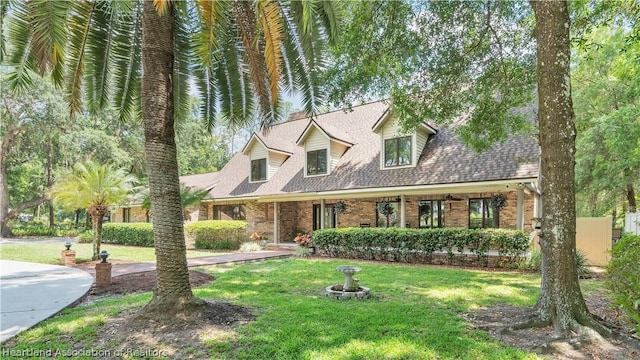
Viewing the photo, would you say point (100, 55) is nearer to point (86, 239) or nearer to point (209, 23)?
point (209, 23)

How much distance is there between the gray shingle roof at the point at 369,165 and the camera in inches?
499

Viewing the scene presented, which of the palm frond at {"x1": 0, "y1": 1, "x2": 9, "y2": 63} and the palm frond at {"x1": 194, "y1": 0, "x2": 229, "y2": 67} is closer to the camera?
the palm frond at {"x1": 194, "y1": 0, "x2": 229, "y2": 67}

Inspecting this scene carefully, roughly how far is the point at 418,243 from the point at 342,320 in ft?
25.9

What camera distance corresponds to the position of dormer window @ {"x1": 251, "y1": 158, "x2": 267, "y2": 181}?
20.6 metres

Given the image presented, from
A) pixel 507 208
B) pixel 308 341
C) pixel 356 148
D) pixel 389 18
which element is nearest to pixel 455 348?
pixel 308 341

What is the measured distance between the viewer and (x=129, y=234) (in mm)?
21828

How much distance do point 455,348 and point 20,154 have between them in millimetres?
38401

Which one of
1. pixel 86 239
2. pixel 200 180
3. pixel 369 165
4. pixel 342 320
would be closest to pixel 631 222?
pixel 369 165

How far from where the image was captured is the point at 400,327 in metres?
5.36

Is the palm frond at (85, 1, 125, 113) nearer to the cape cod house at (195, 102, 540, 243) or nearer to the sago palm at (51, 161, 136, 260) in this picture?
the cape cod house at (195, 102, 540, 243)

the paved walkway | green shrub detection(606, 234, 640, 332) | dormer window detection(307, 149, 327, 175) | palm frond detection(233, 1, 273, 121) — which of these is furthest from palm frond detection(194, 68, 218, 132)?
dormer window detection(307, 149, 327, 175)

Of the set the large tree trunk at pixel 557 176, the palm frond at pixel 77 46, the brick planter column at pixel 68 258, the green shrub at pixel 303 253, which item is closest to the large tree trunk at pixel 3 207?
the brick planter column at pixel 68 258

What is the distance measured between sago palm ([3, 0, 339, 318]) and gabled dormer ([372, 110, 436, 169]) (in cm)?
744

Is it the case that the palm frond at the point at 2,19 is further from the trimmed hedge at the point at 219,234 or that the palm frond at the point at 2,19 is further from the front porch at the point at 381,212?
the trimmed hedge at the point at 219,234
